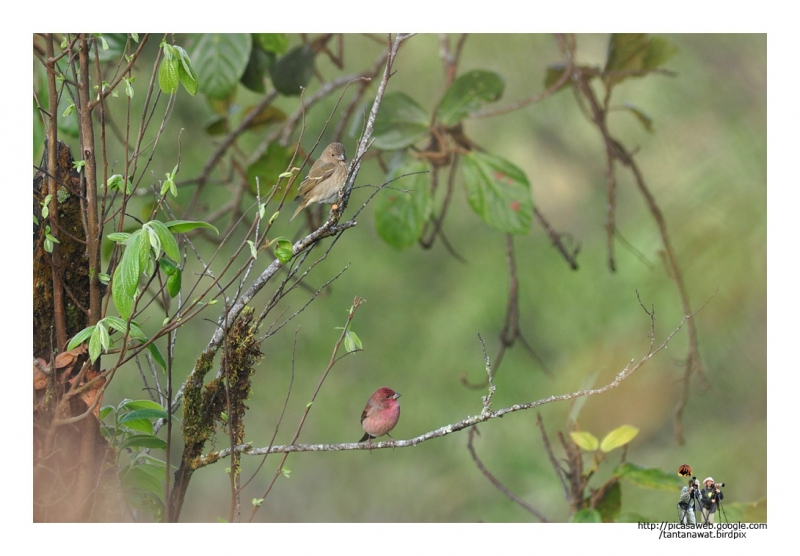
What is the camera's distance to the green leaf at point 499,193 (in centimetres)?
154

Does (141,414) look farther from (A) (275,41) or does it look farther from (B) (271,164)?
(A) (275,41)

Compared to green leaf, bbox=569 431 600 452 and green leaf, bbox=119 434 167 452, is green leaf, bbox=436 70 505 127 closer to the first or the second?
green leaf, bbox=569 431 600 452

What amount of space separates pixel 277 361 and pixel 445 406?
1.66ft

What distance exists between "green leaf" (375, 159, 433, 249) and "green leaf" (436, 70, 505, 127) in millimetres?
156

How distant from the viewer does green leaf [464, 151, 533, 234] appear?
1.54 metres

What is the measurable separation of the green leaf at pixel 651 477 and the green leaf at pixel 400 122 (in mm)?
795

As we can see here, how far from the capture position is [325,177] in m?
1.62

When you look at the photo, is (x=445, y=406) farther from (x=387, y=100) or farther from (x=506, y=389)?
(x=387, y=100)

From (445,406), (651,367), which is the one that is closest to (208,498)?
(445,406)

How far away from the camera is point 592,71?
1.80 m

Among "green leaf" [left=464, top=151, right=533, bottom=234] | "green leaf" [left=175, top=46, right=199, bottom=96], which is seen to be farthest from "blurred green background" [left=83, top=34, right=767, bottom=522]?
"green leaf" [left=175, top=46, right=199, bottom=96]

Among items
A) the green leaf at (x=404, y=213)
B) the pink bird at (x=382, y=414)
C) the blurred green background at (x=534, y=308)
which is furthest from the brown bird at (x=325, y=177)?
the pink bird at (x=382, y=414)

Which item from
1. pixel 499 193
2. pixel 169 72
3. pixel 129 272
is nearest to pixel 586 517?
pixel 499 193

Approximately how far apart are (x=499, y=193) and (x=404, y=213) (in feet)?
0.68
